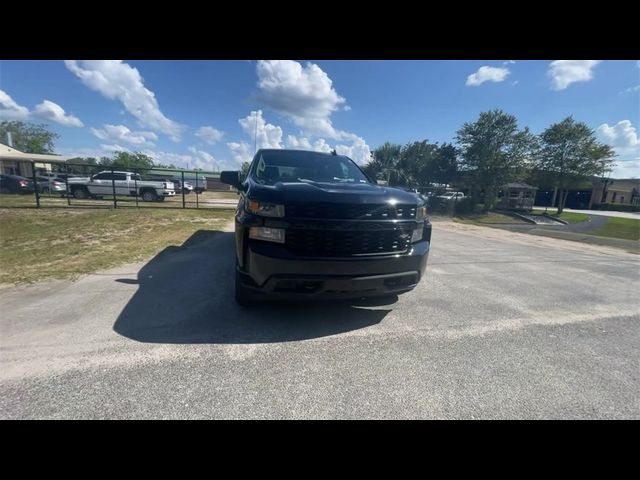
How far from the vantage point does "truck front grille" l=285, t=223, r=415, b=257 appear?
2389mm

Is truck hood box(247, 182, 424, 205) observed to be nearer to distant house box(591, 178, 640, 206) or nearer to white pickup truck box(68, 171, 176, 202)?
white pickup truck box(68, 171, 176, 202)

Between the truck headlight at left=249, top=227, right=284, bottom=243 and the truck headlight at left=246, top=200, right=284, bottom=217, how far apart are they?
13 cm

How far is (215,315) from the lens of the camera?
283cm

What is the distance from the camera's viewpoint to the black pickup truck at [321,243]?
7.77 ft

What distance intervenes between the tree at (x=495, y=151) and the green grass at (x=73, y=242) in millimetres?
35547

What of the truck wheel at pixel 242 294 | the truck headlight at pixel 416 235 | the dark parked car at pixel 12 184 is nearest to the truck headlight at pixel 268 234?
the truck wheel at pixel 242 294

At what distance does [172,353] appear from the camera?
84.7 inches

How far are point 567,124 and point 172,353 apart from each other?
4855cm

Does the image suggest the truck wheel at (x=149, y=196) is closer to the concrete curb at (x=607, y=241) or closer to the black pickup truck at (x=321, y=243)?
the black pickup truck at (x=321, y=243)

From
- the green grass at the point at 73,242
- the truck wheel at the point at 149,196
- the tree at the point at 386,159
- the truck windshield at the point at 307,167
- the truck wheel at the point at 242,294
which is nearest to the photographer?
the truck wheel at the point at 242,294

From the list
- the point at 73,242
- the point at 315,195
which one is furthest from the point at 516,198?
the point at 73,242
